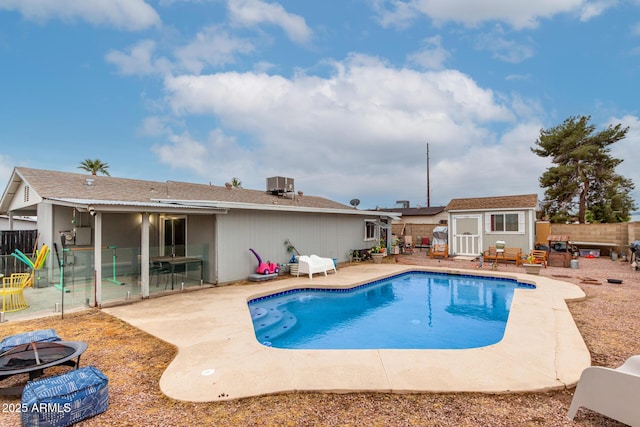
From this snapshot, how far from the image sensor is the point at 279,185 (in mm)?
15797

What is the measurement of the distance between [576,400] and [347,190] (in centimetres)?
2112

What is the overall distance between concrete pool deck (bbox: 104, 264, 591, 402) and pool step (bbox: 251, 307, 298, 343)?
0.48m

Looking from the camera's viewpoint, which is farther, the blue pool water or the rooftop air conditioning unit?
the rooftop air conditioning unit

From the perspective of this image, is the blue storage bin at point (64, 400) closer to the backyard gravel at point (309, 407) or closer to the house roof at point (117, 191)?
the backyard gravel at point (309, 407)

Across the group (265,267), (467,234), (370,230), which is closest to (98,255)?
(265,267)

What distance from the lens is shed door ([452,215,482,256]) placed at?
619 inches

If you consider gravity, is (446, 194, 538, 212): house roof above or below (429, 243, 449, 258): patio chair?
above

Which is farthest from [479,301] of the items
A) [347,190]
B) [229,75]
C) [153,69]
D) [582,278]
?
[347,190]

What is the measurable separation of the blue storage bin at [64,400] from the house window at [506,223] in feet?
52.9

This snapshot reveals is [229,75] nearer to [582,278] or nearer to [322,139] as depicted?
[322,139]

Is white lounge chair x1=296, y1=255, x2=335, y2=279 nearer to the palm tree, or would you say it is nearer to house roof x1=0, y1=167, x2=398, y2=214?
house roof x1=0, y1=167, x2=398, y2=214

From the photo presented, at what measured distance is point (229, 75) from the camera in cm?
1315

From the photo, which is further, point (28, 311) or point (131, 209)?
A: point (131, 209)

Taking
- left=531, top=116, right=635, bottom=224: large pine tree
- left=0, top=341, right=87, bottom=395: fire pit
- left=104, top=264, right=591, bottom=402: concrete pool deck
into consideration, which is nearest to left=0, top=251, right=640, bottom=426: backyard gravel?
left=104, top=264, right=591, bottom=402: concrete pool deck
